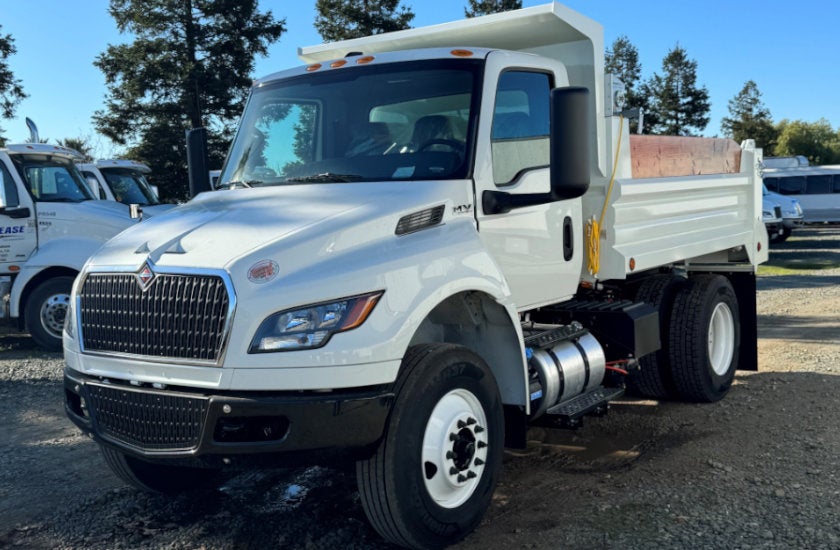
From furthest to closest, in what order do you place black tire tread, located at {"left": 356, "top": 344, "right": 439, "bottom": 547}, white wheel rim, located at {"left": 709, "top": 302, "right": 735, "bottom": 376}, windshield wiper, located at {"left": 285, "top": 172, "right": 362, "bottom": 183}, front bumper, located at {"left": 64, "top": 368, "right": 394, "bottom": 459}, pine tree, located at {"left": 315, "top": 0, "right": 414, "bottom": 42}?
pine tree, located at {"left": 315, "top": 0, "right": 414, "bottom": 42} < white wheel rim, located at {"left": 709, "top": 302, "right": 735, "bottom": 376} < windshield wiper, located at {"left": 285, "top": 172, "right": 362, "bottom": 183} < black tire tread, located at {"left": 356, "top": 344, "right": 439, "bottom": 547} < front bumper, located at {"left": 64, "top": 368, "right": 394, "bottom": 459}

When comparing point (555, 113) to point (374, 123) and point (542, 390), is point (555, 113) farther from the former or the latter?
point (542, 390)

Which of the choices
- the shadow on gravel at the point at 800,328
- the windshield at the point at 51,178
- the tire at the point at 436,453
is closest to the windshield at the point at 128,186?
the windshield at the point at 51,178

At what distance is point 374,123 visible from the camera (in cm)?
464

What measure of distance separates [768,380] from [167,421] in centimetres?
618

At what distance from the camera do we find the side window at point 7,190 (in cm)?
1062

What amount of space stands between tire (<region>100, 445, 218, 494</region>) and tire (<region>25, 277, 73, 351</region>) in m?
6.26

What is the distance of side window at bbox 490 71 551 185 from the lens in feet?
15.3

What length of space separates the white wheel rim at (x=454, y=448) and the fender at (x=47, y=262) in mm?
7791

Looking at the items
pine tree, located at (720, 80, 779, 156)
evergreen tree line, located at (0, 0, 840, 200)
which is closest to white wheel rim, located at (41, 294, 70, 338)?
evergreen tree line, located at (0, 0, 840, 200)

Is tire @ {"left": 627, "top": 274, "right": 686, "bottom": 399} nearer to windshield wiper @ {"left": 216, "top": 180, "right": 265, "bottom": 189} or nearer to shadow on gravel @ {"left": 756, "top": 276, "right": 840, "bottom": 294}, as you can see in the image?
windshield wiper @ {"left": 216, "top": 180, "right": 265, "bottom": 189}

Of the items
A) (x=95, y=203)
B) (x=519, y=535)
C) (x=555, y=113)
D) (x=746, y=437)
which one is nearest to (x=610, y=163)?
(x=555, y=113)

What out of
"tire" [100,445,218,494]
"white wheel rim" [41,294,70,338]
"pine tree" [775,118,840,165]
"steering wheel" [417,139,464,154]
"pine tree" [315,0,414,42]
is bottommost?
"tire" [100,445,218,494]

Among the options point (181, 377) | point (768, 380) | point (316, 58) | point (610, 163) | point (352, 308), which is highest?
point (316, 58)

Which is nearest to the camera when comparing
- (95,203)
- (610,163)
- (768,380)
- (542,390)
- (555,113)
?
(555,113)
